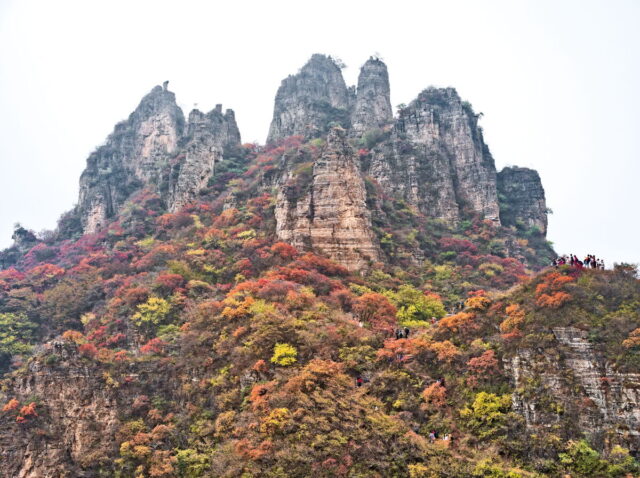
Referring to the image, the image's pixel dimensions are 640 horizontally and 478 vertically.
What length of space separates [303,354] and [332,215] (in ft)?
60.3

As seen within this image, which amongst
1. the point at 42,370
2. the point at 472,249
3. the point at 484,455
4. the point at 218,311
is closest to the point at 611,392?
the point at 484,455

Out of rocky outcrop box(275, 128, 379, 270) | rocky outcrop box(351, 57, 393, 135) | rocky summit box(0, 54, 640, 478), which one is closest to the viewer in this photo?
rocky summit box(0, 54, 640, 478)

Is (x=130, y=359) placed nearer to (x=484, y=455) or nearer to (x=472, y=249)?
(x=484, y=455)

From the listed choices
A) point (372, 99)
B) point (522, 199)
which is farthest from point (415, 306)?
point (372, 99)

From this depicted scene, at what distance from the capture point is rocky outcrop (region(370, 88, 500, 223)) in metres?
58.7

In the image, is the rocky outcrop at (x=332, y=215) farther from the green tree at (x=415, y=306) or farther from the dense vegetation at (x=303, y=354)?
the green tree at (x=415, y=306)

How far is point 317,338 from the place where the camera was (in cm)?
2656

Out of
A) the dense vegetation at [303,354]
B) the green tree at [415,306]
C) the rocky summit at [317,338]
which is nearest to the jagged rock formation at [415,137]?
the rocky summit at [317,338]

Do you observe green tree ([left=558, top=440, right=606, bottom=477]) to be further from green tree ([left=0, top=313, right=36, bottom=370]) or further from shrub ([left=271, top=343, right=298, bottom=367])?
green tree ([left=0, top=313, right=36, bottom=370])

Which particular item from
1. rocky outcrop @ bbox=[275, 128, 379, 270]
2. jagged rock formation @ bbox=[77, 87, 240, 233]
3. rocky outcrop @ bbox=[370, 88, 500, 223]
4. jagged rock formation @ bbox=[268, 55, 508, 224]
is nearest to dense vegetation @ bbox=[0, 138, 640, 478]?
rocky outcrop @ bbox=[275, 128, 379, 270]

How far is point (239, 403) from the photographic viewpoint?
80.1 feet

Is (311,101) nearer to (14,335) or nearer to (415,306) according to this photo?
(415,306)

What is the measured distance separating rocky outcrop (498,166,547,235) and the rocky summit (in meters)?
3.20

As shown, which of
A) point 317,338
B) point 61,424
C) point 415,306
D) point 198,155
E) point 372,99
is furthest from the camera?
point 372,99
